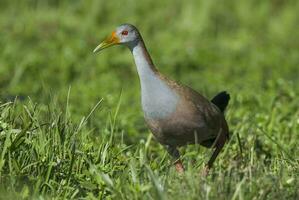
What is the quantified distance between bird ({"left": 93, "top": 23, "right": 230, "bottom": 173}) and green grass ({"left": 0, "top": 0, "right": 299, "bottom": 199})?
0.17m

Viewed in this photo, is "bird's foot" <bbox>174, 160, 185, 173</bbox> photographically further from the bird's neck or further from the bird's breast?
the bird's neck

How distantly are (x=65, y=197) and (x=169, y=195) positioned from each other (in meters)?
0.65

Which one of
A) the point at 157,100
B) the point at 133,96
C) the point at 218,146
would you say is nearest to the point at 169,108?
the point at 157,100

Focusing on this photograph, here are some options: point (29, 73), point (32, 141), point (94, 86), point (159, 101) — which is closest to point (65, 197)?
point (32, 141)

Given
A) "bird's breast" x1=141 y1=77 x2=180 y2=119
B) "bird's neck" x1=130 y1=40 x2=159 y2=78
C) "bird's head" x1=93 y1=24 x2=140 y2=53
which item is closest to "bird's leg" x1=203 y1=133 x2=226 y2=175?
"bird's breast" x1=141 y1=77 x2=180 y2=119

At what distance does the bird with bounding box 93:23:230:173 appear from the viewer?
17.9 feet

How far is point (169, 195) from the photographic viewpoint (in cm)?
457

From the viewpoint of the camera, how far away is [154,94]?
214 inches

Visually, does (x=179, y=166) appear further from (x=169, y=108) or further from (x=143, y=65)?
(x=143, y=65)

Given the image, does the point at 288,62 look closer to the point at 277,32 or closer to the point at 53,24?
the point at 277,32

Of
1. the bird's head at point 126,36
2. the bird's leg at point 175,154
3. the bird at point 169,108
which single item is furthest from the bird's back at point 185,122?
the bird's head at point 126,36

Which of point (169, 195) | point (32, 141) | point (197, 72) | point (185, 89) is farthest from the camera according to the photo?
point (197, 72)

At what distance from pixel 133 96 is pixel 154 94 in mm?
3724

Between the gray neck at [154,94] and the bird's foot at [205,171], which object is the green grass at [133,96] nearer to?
the bird's foot at [205,171]
